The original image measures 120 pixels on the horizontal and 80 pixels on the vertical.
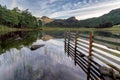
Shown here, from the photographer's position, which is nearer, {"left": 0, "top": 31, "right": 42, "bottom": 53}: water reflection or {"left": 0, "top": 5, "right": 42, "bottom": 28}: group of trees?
{"left": 0, "top": 31, "right": 42, "bottom": 53}: water reflection

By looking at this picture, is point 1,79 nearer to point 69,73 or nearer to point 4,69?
point 4,69

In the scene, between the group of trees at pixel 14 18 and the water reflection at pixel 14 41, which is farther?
the group of trees at pixel 14 18

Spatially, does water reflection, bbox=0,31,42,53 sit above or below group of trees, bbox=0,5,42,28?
below

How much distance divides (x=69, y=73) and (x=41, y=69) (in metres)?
1.80

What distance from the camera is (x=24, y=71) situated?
501 inches

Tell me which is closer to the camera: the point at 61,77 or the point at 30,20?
the point at 61,77

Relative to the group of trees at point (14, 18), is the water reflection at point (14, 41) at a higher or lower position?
lower

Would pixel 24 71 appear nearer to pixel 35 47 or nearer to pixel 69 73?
pixel 69 73

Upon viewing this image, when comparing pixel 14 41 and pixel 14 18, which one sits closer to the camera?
pixel 14 41

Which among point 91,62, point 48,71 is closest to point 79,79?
point 48,71

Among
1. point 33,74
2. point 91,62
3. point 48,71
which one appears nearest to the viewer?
point 33,74

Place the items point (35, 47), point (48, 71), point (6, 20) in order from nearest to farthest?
point (48, 71) < point (35, 47) < point (6, 20)

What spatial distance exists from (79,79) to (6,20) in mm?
124426

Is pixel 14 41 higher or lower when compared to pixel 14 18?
lower
